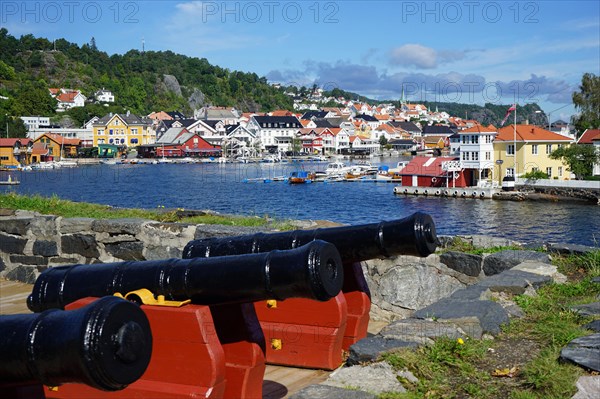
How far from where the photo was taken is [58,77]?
154 meters

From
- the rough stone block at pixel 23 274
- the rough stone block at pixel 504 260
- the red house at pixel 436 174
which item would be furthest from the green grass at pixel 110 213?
the red house at pixel 436 174

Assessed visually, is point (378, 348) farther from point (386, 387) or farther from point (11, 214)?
point (11, 214)

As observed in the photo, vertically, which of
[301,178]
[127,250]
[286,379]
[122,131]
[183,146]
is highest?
A: [122,131]

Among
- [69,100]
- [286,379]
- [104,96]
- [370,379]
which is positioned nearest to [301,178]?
[286,379]

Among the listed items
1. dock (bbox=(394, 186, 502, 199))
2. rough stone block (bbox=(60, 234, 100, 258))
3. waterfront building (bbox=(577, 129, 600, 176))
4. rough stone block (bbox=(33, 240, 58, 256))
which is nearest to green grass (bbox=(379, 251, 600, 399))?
rough stone block (bbox=(60, 234, 100, 258))

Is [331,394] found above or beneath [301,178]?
above

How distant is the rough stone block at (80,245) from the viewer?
25.7ft

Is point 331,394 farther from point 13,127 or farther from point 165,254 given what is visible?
point 13,127

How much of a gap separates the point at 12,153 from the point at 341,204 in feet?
213

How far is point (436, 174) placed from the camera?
202 feet

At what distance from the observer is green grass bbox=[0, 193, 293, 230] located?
8.16 m

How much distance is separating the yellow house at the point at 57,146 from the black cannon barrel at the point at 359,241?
353 ft

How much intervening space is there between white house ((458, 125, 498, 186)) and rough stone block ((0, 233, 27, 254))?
181ft

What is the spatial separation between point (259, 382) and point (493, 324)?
1.61 m
